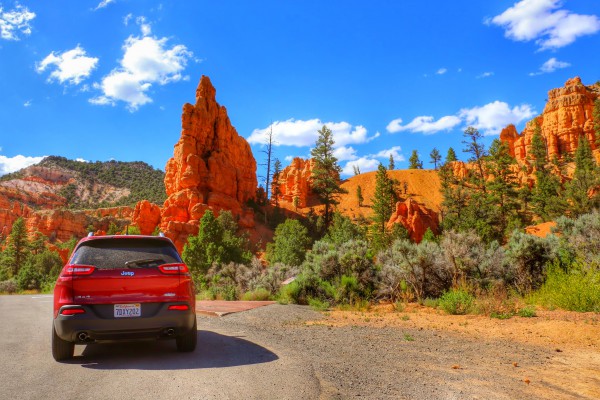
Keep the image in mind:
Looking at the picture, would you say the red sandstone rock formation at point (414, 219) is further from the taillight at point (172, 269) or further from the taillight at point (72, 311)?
the taillight at point (72, 311)

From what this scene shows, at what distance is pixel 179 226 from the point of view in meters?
56.8

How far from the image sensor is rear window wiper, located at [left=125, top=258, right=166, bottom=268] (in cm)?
542

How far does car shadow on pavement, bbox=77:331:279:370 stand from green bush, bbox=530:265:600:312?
25.1 feet

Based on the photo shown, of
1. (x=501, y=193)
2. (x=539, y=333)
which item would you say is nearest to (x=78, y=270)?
(x=539, y=333)

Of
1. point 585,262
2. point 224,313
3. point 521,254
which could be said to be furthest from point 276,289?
point 585,262

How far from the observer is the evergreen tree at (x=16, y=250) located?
217 ft

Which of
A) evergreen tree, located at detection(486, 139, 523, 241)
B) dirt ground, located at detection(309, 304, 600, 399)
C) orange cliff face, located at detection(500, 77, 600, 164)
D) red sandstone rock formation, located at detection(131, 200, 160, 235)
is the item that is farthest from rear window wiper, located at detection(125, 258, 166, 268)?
orange cliff face, located at detection(500, 77, 600, 164)

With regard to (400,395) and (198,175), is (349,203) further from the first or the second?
(400,395)

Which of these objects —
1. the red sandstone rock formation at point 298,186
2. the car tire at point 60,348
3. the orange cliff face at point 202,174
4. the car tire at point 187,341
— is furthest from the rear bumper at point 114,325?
the red sandstone rock formation at point 298,186

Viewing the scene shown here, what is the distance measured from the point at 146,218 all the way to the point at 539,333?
63384mm

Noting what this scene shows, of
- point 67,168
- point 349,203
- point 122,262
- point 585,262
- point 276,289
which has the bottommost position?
point 276,289

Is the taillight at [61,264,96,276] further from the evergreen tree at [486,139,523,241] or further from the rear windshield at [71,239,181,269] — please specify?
the evergreen tree at [486,139,523,241]

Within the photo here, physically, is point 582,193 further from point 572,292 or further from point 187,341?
point 187,341

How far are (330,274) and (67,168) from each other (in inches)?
6306
